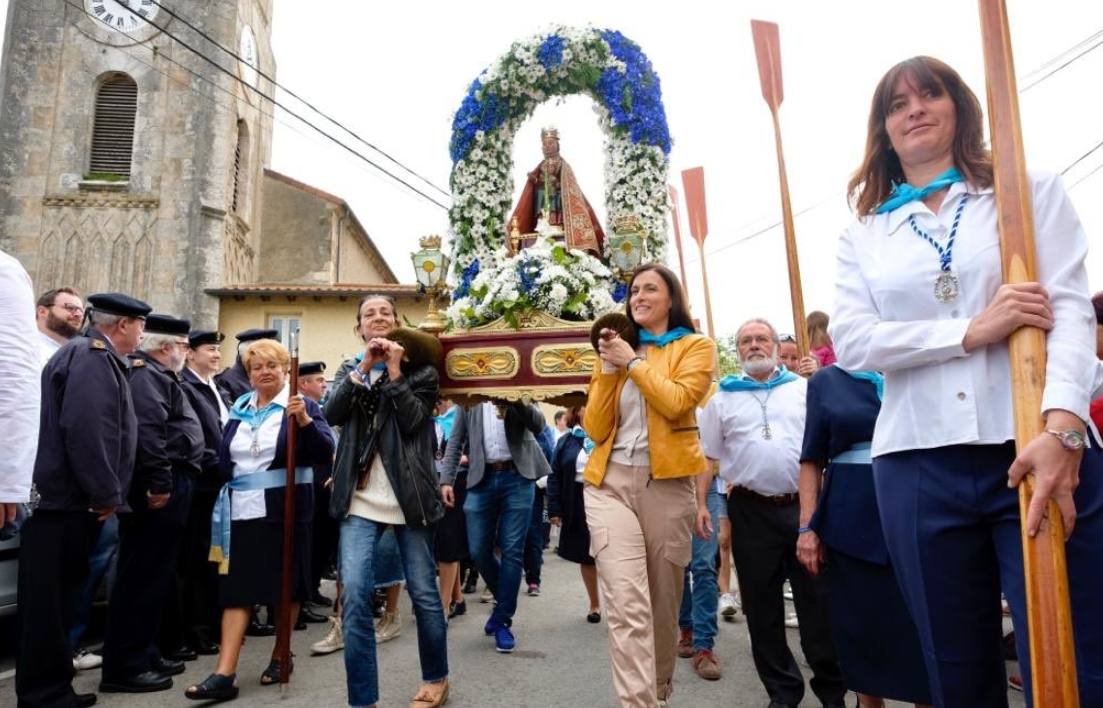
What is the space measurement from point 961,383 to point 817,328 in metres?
4.20

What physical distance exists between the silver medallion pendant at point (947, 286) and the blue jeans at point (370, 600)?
3000 mm

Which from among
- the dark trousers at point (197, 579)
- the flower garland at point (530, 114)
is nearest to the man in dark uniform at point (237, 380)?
the dark trousers at point (197, 579)

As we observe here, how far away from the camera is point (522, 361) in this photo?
14.6 ft

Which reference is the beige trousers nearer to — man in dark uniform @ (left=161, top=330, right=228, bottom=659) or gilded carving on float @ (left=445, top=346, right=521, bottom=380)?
gilded carving on float @ (left=445, top=346, right=521, bottom=380)

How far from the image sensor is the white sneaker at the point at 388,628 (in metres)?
5.85

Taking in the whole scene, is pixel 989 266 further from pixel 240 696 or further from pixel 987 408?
pixel 240 696

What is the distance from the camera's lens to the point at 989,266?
1.80 m

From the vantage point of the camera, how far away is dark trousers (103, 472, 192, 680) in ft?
15.0

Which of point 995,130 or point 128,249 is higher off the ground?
point 128,249

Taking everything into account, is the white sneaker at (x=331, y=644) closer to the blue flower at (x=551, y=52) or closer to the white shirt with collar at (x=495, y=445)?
the white shirt with collar at (x=495, y=445)

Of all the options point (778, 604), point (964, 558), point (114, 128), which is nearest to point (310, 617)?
point (778, 604)

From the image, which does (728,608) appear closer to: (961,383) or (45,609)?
(45,609)

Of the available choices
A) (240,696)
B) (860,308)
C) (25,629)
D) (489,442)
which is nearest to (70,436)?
(25,629)

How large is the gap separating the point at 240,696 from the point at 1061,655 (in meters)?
4.37
